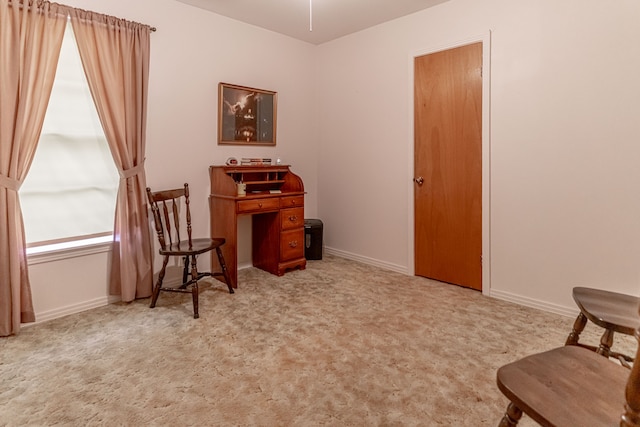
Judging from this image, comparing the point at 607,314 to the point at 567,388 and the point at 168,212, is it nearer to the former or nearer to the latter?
the point at 567,388

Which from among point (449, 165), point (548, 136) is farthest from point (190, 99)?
point (548, 136)

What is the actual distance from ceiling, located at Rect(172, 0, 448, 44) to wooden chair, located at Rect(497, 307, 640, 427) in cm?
313

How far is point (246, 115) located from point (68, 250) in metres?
2.01

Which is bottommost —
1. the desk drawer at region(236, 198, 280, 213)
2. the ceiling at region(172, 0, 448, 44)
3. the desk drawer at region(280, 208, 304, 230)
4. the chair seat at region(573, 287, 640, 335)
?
the chair seat at region(573, 287, 640, 335)

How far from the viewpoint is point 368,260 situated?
13.7 ft

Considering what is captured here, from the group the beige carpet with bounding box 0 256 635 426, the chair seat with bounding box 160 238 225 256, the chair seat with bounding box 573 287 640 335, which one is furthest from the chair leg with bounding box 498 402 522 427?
the chair seat with bounding box 160 238 225 256

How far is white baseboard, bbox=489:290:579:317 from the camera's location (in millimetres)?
2740

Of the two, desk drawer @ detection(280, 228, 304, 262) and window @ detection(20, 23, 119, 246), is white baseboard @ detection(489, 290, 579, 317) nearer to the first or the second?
desk drawer @ detection(280, 228, 304, 262)

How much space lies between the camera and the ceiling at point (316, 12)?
3.35 m

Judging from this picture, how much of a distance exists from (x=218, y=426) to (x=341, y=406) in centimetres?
55

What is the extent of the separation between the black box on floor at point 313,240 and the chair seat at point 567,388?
309cm

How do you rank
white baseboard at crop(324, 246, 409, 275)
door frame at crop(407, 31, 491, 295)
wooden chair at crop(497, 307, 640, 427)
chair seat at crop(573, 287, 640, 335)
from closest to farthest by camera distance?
wooden chair at crop(497, 307, 640, 427)
chair seat at crop(573, 287, 640, 335)
door frame at crop(407, 31, 491, 295)
white baseboard at crop(324, 246, 409, 275)

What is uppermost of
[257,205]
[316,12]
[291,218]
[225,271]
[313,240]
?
[316,12]

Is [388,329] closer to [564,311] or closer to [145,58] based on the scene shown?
[564,311]
